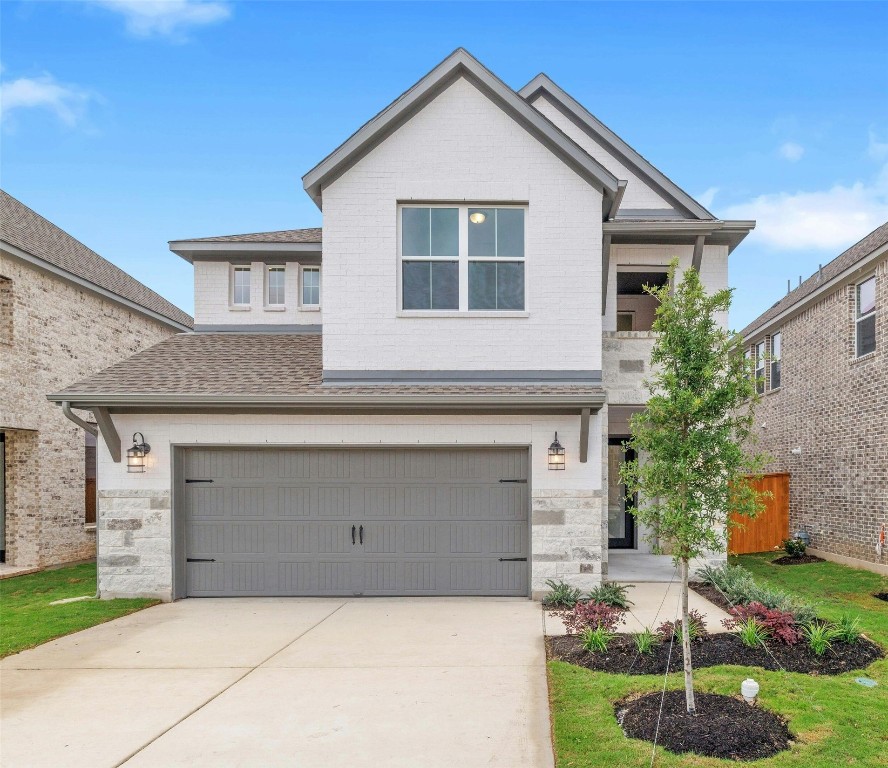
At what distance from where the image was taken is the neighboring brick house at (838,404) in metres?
12.2

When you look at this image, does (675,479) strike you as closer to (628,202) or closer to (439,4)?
(628,202)

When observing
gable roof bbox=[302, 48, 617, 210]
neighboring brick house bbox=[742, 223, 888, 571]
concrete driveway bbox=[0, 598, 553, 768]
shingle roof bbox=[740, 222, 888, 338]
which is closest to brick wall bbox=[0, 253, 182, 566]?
concrete driveway bbox=[0, 598, 553, 768]

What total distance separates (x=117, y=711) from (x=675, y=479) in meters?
5.06

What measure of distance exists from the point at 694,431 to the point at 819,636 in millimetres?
3092

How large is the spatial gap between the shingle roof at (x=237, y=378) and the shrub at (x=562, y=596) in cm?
279

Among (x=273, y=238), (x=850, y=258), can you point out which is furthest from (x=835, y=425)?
(x=273, y=238)

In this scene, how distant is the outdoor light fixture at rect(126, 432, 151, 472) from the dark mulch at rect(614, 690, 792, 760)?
24.3 feet

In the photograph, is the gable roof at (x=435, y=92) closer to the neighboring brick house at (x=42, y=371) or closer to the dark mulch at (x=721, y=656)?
the dark mulch at (x=721, y=656)

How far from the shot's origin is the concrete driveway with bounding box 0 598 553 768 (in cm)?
440

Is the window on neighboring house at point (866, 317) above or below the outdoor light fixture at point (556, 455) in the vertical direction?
above

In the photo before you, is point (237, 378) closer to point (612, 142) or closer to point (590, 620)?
point (590, 620)

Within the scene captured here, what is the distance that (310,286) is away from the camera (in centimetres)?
1322

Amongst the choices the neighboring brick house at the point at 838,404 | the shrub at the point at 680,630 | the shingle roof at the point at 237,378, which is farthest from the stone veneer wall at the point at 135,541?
the neighboring brick house at the point at 838,404

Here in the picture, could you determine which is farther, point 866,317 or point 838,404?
point 838,404
